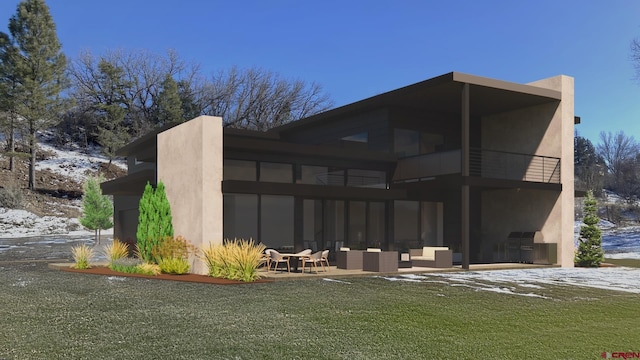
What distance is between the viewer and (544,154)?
775 inches

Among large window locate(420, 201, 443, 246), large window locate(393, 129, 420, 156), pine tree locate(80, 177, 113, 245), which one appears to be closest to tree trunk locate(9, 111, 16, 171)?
pine tree locate(80, 177, 113, 245)

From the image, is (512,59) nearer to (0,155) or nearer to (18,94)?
(18,94)

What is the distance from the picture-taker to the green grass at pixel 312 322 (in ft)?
21.1

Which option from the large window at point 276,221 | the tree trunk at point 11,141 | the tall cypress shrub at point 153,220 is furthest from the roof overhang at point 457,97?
the tree trunk at point 11,141

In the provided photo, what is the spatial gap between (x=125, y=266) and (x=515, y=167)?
46.1ft

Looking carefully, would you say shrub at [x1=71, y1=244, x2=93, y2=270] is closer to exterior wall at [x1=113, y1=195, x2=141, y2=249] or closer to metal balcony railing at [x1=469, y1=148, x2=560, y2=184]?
exterior wall at [x1=113, y1=195, x2=141, y2=249]

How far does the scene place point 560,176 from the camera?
18.9 m

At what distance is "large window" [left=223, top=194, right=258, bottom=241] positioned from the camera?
17.6 meters

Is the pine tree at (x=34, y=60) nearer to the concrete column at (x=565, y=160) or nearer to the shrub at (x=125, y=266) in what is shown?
the shrub at (x=125, y=266)

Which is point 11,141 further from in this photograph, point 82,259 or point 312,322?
point 312,322

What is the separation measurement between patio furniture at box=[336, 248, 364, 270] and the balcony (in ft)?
16.1

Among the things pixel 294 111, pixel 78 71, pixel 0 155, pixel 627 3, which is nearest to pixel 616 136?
pixel 294 111

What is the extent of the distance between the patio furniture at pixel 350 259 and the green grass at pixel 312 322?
3822 millimetres

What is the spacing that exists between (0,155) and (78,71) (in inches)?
469
